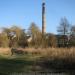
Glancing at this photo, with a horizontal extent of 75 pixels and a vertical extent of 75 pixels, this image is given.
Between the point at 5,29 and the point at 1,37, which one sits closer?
the point at 1,37

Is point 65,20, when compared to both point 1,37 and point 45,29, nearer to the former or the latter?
point 45,29

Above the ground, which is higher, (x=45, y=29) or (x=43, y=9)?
(x=43, y=9)

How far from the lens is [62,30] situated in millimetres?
46312

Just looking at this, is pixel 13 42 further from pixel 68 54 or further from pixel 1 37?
pixel 68 54

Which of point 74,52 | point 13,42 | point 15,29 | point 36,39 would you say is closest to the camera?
point 74,52

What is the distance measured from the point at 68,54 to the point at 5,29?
3055cm

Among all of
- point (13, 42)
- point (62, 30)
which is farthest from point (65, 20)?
point (13, 42)

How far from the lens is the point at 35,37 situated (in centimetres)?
3900

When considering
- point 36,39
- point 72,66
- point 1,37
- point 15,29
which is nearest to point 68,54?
point 72,66

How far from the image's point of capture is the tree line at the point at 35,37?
3772 centimetres

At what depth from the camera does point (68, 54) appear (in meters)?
14.8

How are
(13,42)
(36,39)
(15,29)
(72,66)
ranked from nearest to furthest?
(72,66), (36,39), (13,42), (15,29)

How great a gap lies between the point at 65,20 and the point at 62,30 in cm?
216

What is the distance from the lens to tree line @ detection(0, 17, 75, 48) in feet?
124
